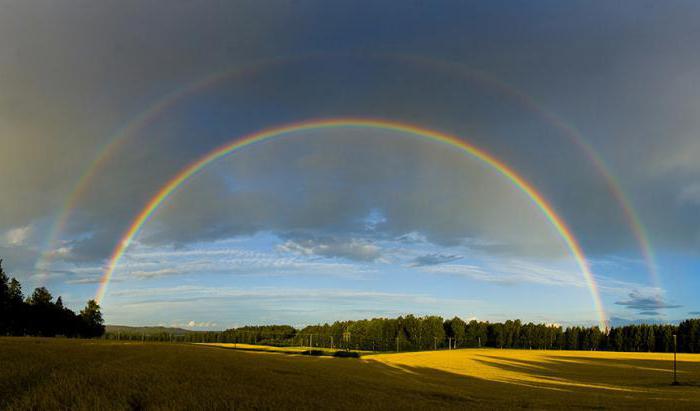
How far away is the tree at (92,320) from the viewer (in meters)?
169

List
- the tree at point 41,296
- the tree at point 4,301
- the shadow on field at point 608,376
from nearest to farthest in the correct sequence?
the shadow on field at point 608,376 < the tree at point 4,301 < the tree at point 41,296

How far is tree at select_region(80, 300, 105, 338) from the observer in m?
169

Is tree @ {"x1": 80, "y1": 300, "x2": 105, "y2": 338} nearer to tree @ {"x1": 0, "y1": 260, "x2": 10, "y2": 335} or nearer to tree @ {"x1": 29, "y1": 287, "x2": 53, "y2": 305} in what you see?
tree @ {"x1": 29, "y1": 287, "x2": 53, "y2": 305}

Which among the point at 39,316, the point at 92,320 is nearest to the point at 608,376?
the point at 39,316

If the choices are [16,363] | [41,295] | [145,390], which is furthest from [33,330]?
[145,390]

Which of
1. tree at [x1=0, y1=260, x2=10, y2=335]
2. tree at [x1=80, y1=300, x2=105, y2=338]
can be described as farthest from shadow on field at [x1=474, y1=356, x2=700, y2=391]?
tree at [x1=80, y1=300, x2=105, y2=338]

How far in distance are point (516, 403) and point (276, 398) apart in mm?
16730

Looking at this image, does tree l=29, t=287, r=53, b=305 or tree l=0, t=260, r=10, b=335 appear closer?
tree l=0, t=260, r=10, b=335

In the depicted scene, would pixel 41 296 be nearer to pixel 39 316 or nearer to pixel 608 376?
pixel 39 316

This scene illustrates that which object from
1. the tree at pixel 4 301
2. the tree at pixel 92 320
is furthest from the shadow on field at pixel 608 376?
the tree at pixel 92 320

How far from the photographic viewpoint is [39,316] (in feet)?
454

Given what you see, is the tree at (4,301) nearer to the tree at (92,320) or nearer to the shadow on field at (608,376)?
the tree at (92,320)

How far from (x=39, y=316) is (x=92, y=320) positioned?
4017 cm

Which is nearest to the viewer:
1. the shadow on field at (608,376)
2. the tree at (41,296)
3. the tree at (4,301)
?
the shadow on field at (608,376)
